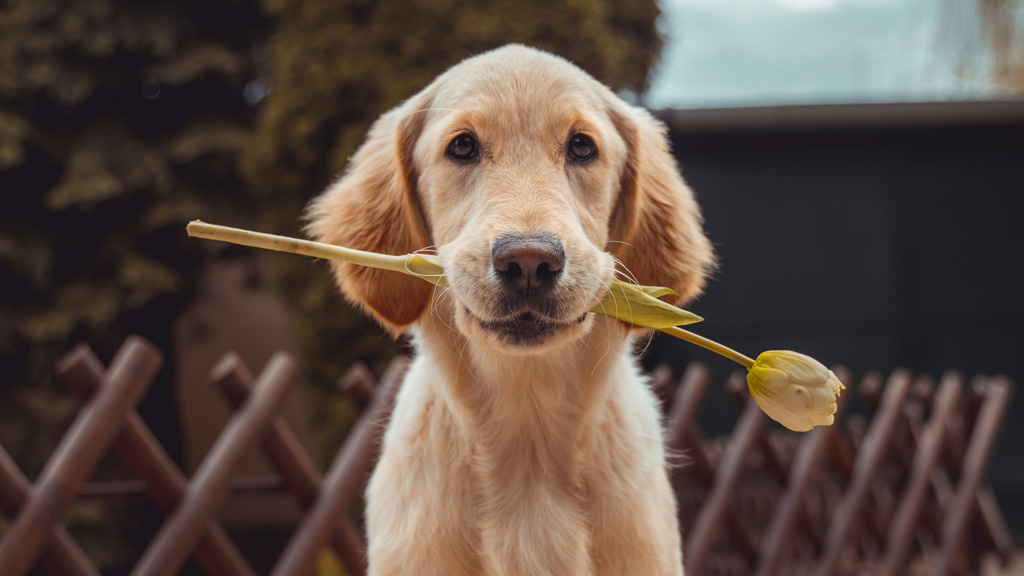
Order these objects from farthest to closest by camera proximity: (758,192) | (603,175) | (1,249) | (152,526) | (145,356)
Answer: (758,192)
(152,526)
(1,249)
(145,356)
(603,175)

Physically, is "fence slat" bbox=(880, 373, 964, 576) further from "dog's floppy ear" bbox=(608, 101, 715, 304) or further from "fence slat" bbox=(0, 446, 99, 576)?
"fence slat" bbox=(0, 446, 99, 576)

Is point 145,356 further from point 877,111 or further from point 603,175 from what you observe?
point 877,111

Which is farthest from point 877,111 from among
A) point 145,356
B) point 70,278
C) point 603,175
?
point 70,278

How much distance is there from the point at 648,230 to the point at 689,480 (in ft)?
8.39

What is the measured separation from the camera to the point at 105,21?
671 cm

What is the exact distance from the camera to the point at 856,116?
24.0ft

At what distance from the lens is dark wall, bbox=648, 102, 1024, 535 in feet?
25.0

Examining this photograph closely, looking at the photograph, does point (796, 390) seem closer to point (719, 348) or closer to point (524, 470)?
point (719, 348)

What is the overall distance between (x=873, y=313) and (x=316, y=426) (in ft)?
17.4

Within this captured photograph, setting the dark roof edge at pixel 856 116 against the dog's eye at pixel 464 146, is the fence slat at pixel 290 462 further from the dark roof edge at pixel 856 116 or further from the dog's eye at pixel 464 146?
the dark roof edge at pixel 856 116

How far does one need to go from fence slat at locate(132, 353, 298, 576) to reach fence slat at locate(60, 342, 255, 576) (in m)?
0.05

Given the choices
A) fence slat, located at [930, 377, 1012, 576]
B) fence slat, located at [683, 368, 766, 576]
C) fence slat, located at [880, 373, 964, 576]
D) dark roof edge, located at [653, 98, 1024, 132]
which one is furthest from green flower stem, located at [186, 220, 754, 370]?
dark roof edge, located at [653, 98, 1024, 132]

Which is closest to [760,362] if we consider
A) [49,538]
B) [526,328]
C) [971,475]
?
[526,328]

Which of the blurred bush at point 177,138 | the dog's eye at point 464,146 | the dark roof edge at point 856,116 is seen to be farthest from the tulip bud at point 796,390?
the dark roof edge at point 856,116
